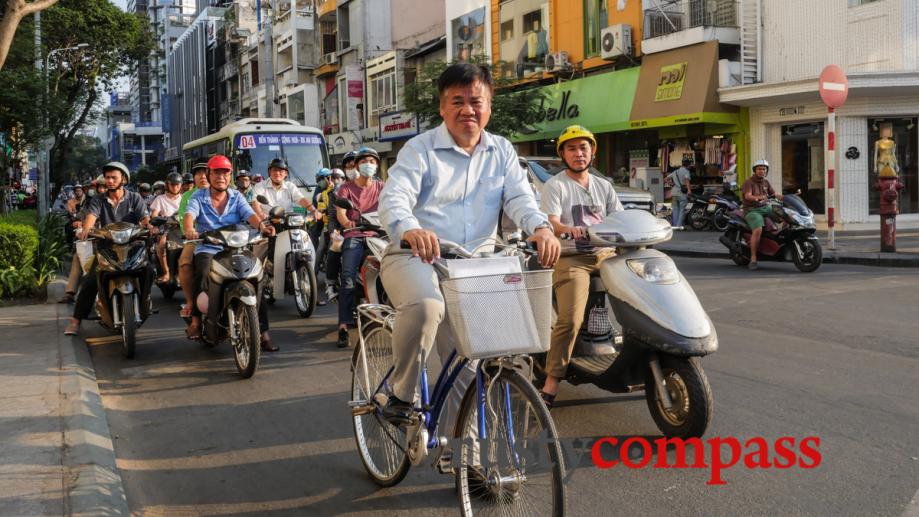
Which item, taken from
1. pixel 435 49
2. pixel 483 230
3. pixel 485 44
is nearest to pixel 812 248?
pixel 483 230

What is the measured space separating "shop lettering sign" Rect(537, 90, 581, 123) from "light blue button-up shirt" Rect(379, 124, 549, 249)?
23.2 m

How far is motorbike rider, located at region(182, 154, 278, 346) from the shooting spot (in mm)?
7254

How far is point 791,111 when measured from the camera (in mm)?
20625

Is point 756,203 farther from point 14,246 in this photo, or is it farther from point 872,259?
point 14,246

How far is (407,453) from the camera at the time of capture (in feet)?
12.4

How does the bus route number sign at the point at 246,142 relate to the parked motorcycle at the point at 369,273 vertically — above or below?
above

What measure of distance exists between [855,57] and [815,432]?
17.0 metres

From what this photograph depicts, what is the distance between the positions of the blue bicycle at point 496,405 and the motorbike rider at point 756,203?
33.0 ft

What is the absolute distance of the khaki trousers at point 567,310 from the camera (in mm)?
5074

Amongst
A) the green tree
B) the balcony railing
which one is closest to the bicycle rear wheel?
the balcony railing

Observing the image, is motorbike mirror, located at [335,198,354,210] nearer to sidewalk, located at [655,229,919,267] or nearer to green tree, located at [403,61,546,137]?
sidewalk, located at [655,229,919,267]

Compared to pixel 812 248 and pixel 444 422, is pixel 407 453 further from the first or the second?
pixel 812 248

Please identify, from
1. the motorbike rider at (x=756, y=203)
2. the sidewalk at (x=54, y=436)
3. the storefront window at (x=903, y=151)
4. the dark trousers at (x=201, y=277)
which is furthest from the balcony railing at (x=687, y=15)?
the sidewalk at (x=54, y=436)

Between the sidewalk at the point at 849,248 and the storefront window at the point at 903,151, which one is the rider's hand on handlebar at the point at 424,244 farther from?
the storefront window at the point at 903,151
